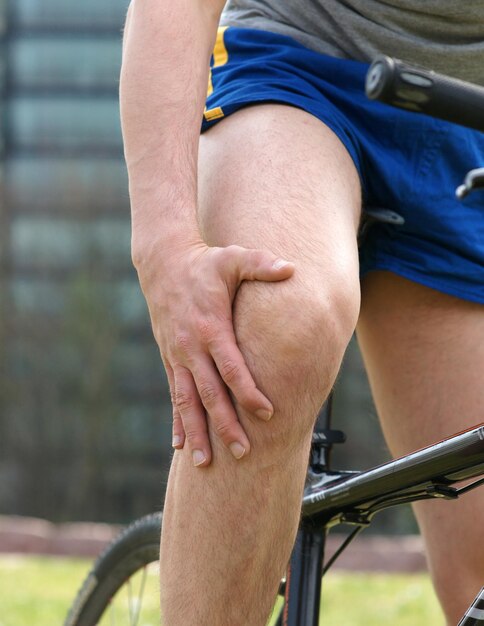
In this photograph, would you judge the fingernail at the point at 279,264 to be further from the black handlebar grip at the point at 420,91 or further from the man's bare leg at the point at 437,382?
the man's bare leg at the point at 437,382

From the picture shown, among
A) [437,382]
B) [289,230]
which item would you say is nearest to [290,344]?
[289,230]

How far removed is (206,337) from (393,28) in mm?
743

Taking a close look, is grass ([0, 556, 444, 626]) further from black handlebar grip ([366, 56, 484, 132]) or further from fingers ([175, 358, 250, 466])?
black handlebar grip ([366, 56, 484, 132])

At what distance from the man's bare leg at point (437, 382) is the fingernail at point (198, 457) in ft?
2.19

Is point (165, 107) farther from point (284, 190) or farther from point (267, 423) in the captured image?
point (267, 423)

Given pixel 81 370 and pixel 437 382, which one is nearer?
pixel 437 382

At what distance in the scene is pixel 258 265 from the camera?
1.36 meters

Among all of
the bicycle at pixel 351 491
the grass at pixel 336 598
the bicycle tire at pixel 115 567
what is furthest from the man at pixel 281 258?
the grass at pixel 336 598

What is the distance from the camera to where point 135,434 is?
38094 millimetres

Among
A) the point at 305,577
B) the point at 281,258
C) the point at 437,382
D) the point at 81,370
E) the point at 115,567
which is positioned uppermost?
the point at 281,258

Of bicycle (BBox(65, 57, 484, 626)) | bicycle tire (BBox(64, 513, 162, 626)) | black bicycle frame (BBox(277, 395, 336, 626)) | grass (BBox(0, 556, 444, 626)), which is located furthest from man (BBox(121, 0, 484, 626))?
grass (BBox(0, 556, 444, 626))

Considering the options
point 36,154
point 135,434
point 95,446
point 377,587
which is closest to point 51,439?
→ point 95,446

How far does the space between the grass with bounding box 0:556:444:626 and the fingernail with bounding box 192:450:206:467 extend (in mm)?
3972

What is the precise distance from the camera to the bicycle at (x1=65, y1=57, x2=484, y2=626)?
1101mm
